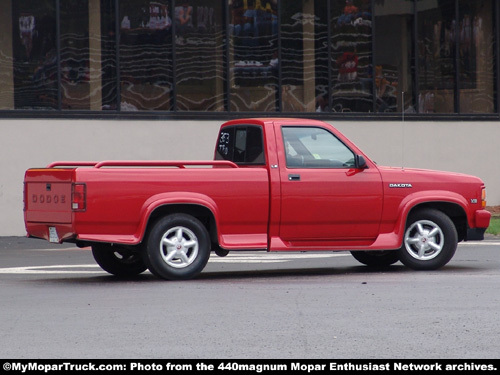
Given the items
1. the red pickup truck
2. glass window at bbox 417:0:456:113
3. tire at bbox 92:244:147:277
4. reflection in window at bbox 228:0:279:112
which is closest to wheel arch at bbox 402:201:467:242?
the red pickup truck

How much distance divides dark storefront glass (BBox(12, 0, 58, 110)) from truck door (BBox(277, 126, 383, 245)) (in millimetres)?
9562

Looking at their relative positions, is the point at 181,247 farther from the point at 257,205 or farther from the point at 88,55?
the point at 88,55

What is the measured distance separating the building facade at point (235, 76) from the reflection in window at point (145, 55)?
0.02 m

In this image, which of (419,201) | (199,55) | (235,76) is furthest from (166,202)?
(235,76)

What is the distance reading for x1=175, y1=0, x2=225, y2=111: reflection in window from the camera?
22.1m

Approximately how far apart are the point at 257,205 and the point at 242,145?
1177 millimetres

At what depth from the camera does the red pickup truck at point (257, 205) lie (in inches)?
468

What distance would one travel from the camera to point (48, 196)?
40.1 feet

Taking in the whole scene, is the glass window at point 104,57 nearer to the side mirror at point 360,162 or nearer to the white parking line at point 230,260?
the white parking line at point 230,260

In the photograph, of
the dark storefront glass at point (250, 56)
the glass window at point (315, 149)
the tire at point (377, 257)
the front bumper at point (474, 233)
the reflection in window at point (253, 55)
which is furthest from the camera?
the reflection in window at point (253, 55)

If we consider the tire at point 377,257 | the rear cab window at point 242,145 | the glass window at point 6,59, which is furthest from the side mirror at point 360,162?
the glass window at point 6,59

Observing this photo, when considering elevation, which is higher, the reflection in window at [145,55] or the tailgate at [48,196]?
the reflection in window at [145,55]

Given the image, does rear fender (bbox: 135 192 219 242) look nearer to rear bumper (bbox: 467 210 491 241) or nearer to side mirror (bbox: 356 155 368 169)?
side mirror (bbox: 356 155 368 169)
